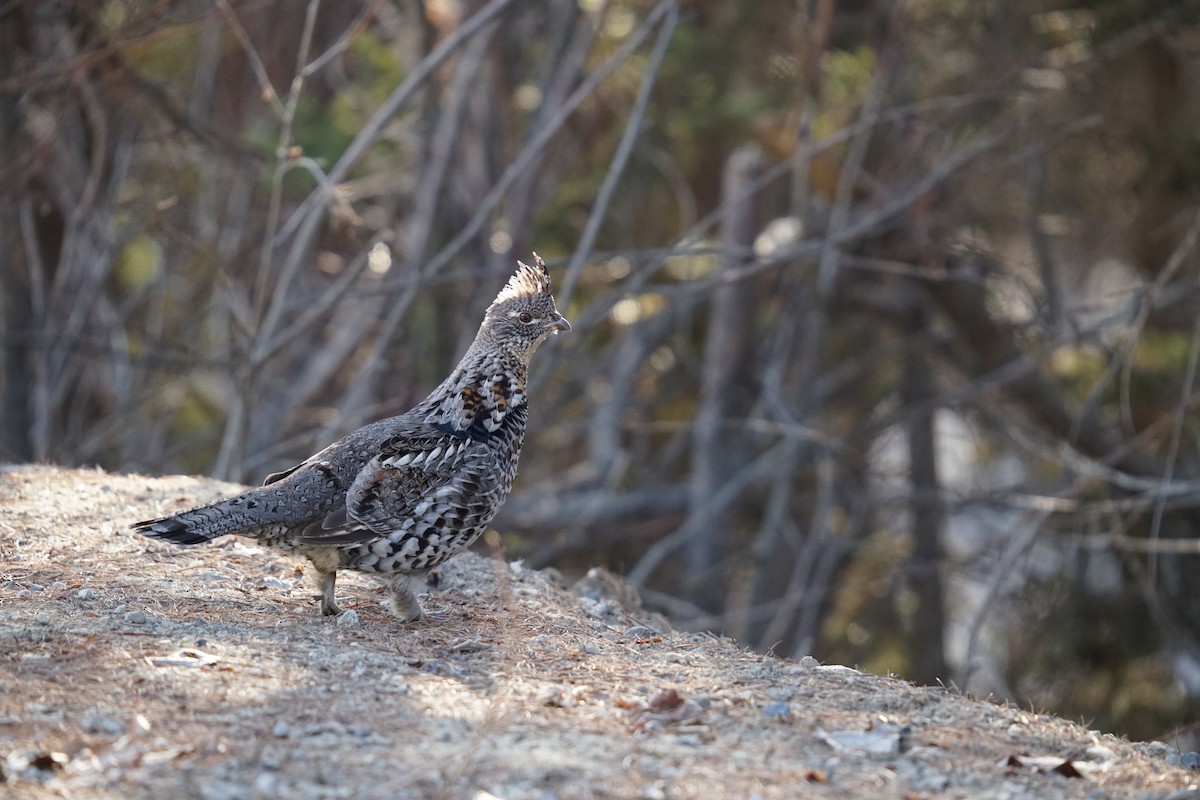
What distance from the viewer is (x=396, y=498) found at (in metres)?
6.11

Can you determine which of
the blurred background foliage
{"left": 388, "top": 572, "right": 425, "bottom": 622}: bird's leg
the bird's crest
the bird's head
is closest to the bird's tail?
{"left": 388, "top": 572, "right": 425, "bottom": 622}: bird's leg

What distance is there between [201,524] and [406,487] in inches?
35.7

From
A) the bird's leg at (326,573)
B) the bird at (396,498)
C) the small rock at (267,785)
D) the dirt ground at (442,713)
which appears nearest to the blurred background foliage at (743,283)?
the bird at (396,498)

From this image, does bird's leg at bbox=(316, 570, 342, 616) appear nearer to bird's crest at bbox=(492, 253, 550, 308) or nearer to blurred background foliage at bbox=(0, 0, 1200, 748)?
bird's crest at bbox=(492, 253, 550, 308)

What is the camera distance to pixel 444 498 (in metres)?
6.17

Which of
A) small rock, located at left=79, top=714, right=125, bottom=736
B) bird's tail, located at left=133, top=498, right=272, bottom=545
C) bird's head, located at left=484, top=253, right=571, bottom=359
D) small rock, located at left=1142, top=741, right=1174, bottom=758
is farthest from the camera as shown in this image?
bird's head, located at left=484, top=253, right=571, bottom=359

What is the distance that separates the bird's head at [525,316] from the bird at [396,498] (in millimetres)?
230

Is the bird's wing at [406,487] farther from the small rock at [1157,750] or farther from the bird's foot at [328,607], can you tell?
the small rock at [1157,750]

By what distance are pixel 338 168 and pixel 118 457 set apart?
286 inches

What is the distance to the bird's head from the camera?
7.02 meters

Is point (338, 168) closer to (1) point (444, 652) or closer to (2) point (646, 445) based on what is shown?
(1) point (444, 652)

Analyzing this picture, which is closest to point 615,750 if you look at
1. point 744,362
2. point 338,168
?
point 338,168

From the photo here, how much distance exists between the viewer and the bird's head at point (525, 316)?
23.0 ft

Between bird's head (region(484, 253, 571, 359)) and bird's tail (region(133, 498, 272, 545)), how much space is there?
1689 millimetres
